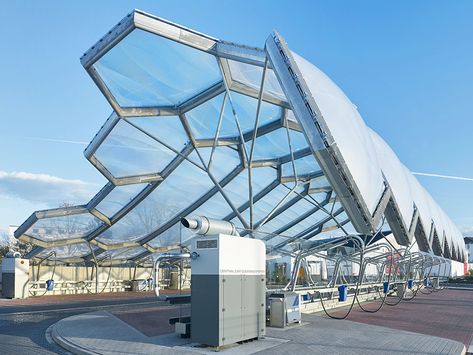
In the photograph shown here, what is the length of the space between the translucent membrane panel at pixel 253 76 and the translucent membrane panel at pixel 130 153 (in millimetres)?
5445

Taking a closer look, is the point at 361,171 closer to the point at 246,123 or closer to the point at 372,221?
the point at 372,221

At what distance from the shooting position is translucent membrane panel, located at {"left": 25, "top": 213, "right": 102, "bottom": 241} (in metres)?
24.6

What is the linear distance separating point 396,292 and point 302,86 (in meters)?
21.0

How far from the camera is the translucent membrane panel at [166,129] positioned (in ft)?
64.8

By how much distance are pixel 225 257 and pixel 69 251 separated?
21.7 metres

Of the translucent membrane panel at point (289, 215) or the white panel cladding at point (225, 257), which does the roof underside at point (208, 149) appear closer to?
the translucent membrane panel at point (289, 215)

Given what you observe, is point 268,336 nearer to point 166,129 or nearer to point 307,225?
point 166,129

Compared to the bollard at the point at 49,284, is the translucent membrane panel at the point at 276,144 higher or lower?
higher

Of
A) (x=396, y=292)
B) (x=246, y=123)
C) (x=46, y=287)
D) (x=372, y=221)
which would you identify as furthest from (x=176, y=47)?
(x=396, y=292)

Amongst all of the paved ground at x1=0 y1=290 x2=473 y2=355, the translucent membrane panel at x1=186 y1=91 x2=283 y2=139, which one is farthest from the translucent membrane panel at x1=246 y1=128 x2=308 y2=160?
the paved ground at x1=0 y1=290 x2=473 y2=355

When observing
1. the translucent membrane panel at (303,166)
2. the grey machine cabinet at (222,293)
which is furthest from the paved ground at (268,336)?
the translucent membrane panel at (303,166)

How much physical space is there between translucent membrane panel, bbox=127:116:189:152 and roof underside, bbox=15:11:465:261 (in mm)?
75

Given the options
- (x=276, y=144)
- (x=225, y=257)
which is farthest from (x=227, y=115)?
(x=225, y=257)

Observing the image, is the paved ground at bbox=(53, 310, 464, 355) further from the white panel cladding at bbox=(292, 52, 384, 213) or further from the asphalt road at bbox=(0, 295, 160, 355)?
the white panel cladding at bbox=(292, 52, 384, 213)
